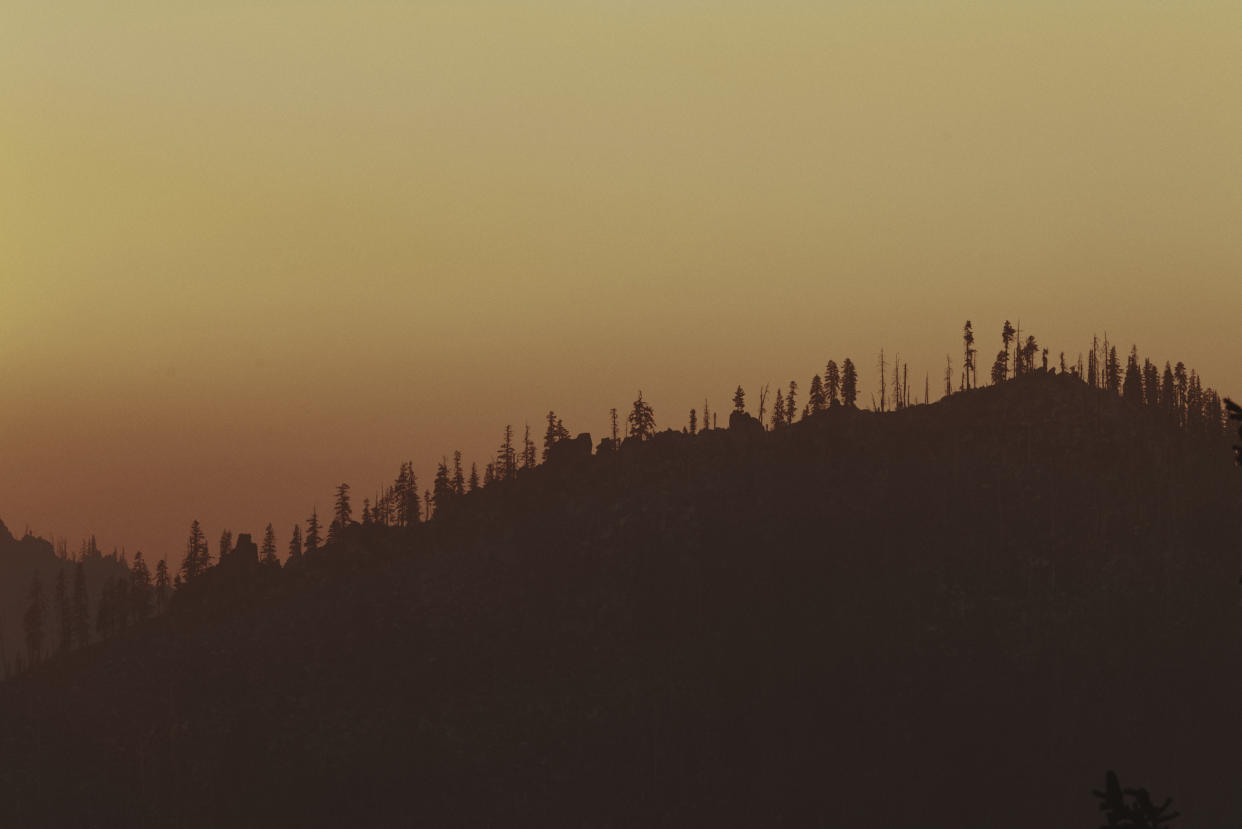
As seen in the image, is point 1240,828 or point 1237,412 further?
point 1240,828

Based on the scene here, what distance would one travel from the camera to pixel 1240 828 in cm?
19950

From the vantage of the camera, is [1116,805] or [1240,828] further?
[1240,828]

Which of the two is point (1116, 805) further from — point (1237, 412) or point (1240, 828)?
point (1240, 828)

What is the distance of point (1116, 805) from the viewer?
19.5 meters

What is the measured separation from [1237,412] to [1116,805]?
4.77 meters

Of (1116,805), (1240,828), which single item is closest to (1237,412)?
(1116,805)

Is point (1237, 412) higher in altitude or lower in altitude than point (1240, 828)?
higher

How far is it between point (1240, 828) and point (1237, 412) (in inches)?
7833

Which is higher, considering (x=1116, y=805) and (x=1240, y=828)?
(x=1116, y=805)

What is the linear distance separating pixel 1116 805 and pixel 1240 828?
648ft

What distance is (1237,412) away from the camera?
1877 cm

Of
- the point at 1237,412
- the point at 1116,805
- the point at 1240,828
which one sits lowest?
the point at 1240,828
